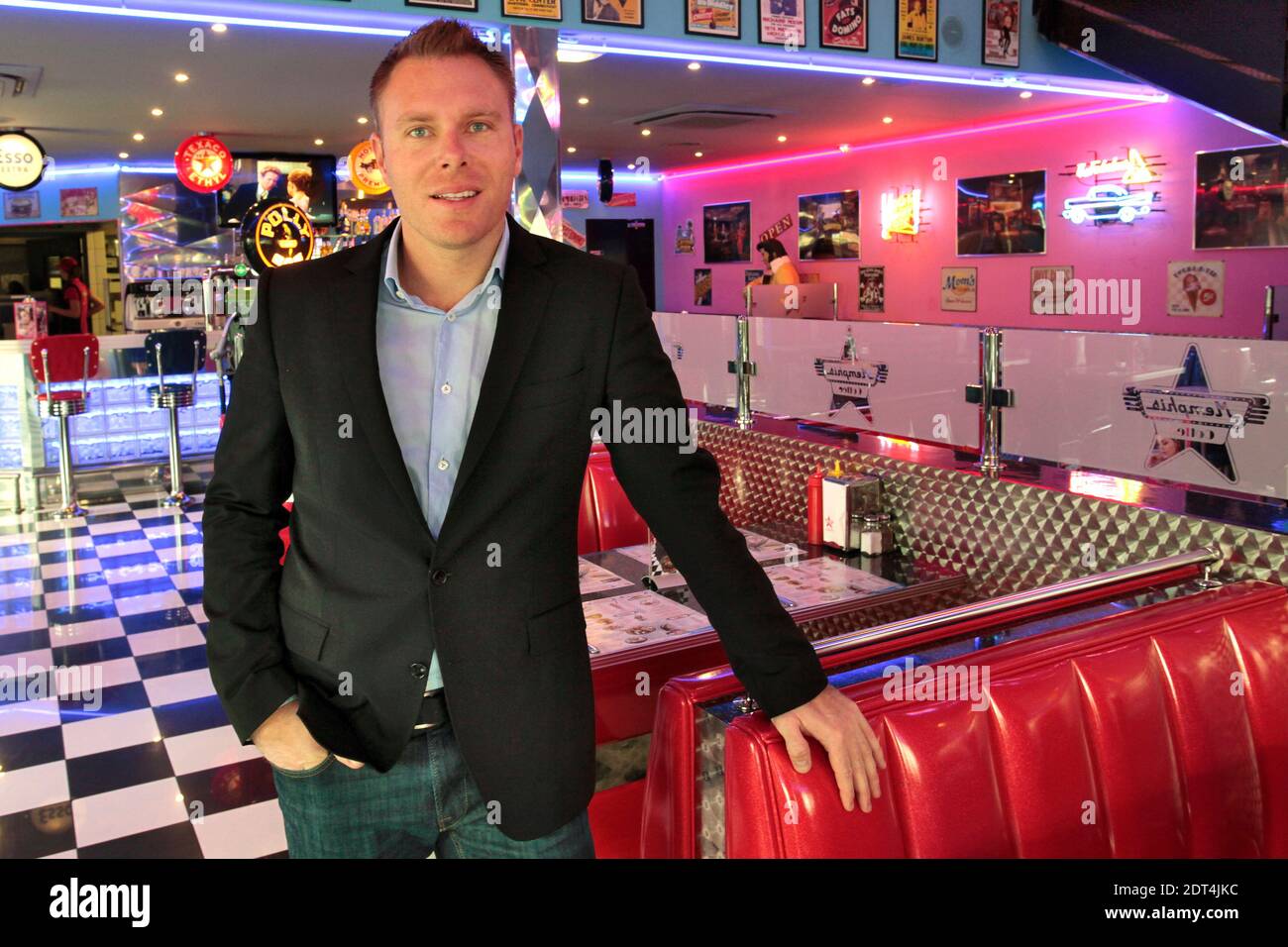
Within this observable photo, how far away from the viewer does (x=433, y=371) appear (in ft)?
4.65

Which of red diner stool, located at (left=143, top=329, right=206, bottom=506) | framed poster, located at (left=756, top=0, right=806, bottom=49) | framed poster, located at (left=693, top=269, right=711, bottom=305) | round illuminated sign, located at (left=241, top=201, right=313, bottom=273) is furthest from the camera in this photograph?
framed poster, located at (left=693, top=269, right=711, bottom=305)

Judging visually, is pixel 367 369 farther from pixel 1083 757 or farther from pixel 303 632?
pixel 1083 757

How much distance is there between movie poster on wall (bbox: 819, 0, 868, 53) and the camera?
6.54 meters

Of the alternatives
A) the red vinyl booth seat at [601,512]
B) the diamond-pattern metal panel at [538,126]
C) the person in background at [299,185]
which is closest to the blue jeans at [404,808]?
the red vinyl booth seat at [601,512]

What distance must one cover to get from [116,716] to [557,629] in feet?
11.2

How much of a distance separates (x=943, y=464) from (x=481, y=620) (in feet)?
6.17

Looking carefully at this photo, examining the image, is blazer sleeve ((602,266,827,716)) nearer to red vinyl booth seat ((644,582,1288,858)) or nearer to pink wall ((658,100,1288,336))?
red vinyl booth seat ((644,582,1288,858))

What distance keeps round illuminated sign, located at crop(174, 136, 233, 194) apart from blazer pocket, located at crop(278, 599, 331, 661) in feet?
28.2

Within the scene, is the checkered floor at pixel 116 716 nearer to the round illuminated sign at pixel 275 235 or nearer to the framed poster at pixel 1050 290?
the round illuminated sign at pixel 275 235

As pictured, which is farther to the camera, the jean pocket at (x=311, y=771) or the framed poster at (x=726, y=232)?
the framed poster at (x=726, y=232)

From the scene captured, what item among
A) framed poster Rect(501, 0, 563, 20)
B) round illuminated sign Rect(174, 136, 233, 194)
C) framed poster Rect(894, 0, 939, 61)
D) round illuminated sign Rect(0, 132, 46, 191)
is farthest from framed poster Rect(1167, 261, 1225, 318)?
round illuminated sign Rect(0, 132, 46, 191)

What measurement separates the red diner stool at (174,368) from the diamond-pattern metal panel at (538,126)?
151 inches

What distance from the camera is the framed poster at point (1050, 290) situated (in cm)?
1004
